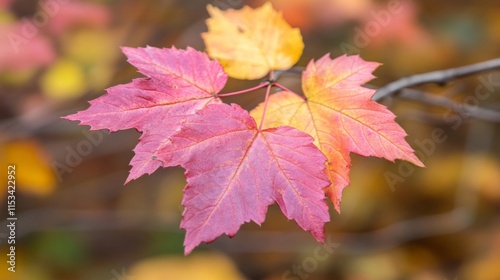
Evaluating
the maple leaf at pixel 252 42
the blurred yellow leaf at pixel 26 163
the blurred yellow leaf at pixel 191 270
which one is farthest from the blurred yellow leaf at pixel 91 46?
the maple leaf at pixel 252 42

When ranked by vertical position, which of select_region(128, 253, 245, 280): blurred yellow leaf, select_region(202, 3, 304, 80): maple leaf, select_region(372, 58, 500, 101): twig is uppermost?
select_region(202, 3, 304, 80): maple leaf

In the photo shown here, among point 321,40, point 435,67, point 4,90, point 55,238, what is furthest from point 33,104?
point 435,67

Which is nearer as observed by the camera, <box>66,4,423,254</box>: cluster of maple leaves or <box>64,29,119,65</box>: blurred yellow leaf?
<box>66,4,423,254</box>: cluster of maple leaves

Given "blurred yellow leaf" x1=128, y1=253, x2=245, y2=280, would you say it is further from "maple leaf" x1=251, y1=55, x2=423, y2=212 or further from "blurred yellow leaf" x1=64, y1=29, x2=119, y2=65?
"maple leaf" x1=251, y1=55, x2=423, y2=212

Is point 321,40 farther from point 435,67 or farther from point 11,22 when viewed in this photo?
point 11,22

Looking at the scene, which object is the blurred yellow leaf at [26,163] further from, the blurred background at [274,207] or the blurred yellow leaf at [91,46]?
the blurred yellow leaf at [91,46]

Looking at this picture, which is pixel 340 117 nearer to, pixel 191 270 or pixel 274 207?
pixel 191 270

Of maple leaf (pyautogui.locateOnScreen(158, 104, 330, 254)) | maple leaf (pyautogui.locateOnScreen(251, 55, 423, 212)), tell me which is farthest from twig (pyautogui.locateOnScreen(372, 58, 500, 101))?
maple leaf (pyautogui.locateOnScreen(158, 104, 330, 254))

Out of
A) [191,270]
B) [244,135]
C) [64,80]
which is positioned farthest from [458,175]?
[244,135]
